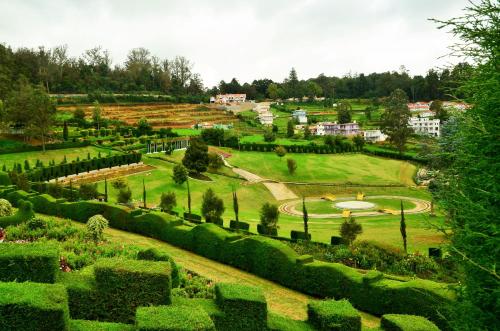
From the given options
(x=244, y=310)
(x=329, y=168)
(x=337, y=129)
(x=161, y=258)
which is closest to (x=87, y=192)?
(x=161, y=258)

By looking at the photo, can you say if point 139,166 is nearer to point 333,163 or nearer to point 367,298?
point 333,163

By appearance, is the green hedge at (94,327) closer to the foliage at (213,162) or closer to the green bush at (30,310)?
the green bush at (30,310)

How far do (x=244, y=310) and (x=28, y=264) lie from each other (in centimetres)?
571

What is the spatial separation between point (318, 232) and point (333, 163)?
41.0m

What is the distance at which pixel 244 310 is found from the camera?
1295 centimetres

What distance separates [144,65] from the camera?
537 feet

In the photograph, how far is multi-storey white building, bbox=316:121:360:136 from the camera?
115 m

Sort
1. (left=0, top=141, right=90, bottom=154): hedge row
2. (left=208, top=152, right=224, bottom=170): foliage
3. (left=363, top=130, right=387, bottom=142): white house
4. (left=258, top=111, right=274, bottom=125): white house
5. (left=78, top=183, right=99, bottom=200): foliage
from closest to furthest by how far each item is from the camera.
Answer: (left=78, top=183, right=99, bottom=200): foliage
(left=0, top=141, right=90, bottom=154): hedge row
(left=208, top=152, right=224, bottom=170): foliage
(left=363, top=130, right=387, bottom=142): white house
(left=258, top=111, right=274, bottom=125): white house

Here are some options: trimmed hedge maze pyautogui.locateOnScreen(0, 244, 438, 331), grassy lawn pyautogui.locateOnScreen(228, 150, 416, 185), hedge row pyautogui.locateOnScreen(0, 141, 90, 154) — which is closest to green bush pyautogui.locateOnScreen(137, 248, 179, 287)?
trimmed hedge maze pyautogui.locateOnScreen(0, 244, 438, 331)

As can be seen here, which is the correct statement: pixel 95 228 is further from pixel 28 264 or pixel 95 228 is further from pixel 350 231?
pixel 350 231

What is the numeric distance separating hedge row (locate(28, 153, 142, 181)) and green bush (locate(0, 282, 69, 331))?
42207mm

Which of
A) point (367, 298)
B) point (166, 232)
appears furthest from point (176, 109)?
point (367, 298)

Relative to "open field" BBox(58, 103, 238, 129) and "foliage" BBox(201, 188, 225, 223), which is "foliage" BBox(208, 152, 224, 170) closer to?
"foliage" BBox(201, 188, 225, 223)

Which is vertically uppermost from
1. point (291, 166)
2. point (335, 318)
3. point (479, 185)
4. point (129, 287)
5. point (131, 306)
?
point (479, 185)
